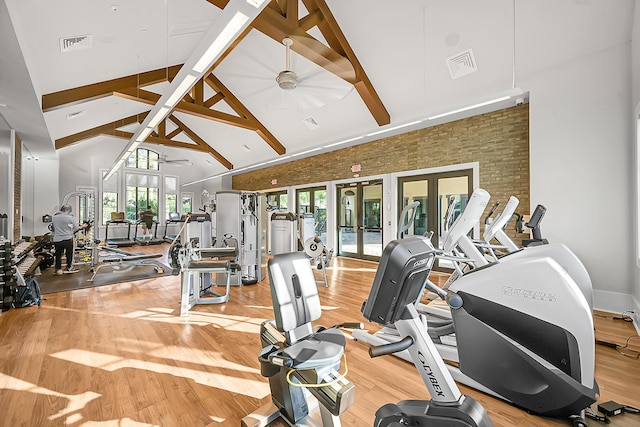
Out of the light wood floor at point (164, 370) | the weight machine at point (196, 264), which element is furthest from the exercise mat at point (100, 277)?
the weight machine at point (196, 264)

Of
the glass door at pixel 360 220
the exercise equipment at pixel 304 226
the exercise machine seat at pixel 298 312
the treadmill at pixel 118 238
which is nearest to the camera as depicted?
the exercise machine seat at pixel 298 312

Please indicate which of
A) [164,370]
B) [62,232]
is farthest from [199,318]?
[62,232]

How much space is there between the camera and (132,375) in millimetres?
2426

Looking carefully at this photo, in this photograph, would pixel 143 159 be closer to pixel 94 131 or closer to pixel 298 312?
pixel 94 131

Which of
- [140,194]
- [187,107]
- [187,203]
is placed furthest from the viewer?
[187,203]

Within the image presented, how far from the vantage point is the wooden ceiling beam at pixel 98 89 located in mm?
5445

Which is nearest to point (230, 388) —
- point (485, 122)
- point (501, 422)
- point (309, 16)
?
point (501, 422)

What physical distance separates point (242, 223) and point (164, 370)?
9.93ft

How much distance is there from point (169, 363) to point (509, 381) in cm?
273

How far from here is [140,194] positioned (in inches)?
541

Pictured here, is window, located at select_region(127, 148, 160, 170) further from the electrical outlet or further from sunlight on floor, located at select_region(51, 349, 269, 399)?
the electrical outlet

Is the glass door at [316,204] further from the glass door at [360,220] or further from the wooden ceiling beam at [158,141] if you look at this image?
the wooden ceiling beam at [158,141]

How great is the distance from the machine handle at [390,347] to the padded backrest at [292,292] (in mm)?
608

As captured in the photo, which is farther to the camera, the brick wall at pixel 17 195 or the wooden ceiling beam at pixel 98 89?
A: the brick wall at pixel 17 195
